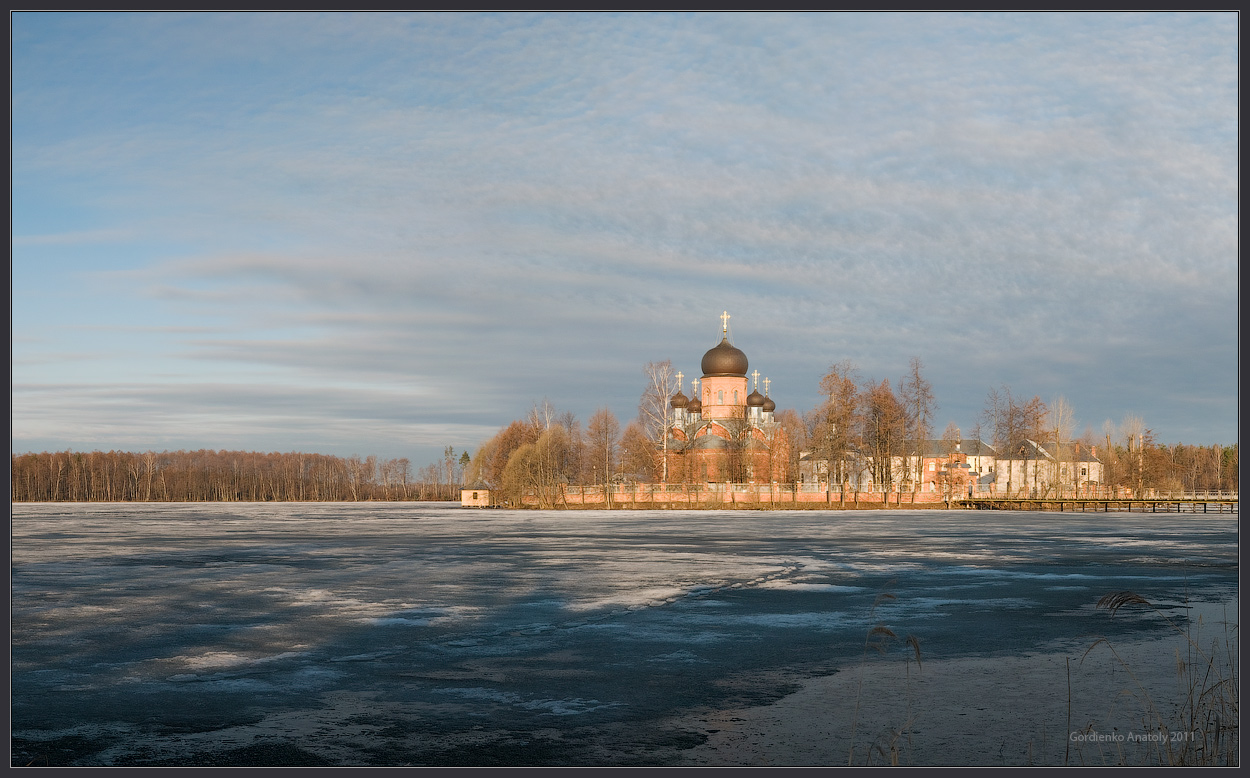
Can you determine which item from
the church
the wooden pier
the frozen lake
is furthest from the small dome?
the frozen lake

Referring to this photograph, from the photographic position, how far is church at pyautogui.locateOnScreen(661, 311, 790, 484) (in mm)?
77062

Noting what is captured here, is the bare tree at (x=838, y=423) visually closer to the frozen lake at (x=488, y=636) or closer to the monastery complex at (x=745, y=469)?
the monastery complex at (x=745, y=469)

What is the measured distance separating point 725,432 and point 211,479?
80198 millimetres

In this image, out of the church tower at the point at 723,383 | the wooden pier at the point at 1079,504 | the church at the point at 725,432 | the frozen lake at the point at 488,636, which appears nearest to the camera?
the frozen lake at the point at 488,636

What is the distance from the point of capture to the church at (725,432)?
77.1 meters

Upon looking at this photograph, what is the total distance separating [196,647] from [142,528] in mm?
31809

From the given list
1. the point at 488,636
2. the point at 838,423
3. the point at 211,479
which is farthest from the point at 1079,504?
the point at 211,479

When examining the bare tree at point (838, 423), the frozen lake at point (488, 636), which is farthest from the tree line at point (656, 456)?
the frozen lake at point (488, 636)

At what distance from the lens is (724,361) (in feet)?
300

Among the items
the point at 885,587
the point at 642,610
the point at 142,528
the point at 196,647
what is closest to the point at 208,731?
the point at 196,647

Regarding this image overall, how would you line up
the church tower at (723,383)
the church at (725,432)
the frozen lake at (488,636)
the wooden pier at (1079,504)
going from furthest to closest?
1. the church tower at (723,383)
2. the church at (725,432)
3. the wooden pier at (1079,504)
4. the frozen lake at (488,636)

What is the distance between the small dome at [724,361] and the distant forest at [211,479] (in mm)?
68351

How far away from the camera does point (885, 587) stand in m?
16.5

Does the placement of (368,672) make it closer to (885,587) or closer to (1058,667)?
(1058,667)
